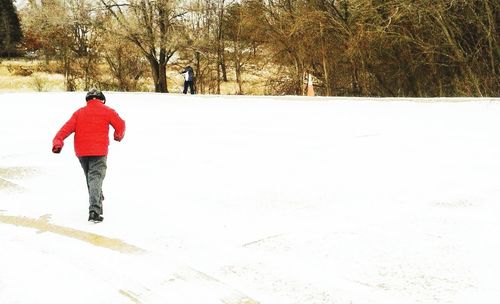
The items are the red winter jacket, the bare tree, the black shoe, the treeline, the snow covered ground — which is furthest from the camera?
the bare tree

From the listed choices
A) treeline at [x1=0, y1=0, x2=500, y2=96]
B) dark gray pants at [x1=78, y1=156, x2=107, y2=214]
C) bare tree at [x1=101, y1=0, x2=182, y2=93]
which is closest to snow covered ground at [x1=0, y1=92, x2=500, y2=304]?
dark gray pants at [x1=78, y1=156, x2=107, y2=214]

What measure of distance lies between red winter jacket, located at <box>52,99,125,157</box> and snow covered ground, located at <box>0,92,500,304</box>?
2.63ft

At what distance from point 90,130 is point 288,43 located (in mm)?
22343

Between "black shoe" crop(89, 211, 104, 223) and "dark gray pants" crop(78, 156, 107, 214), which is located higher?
"dark gray pants" crop(78, 156, 107, 214)

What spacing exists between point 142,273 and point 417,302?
2066 millimetres

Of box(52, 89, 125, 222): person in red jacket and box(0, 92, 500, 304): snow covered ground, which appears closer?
box(0, 92, 500, 304): snow covered ground

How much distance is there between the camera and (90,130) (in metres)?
6.29

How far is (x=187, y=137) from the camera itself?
1332 cm

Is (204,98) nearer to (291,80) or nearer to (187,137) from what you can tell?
(291,80)

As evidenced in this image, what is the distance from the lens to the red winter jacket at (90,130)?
6254 mm

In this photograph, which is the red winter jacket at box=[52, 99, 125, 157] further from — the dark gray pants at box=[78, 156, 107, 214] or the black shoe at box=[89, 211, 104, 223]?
the black shoe at box=[89, 211, 104, 223]

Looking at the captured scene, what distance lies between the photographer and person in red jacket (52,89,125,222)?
20.5ft

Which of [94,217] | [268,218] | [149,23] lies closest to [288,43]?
[149,23]

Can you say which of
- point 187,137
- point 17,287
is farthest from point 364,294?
point 187,137
